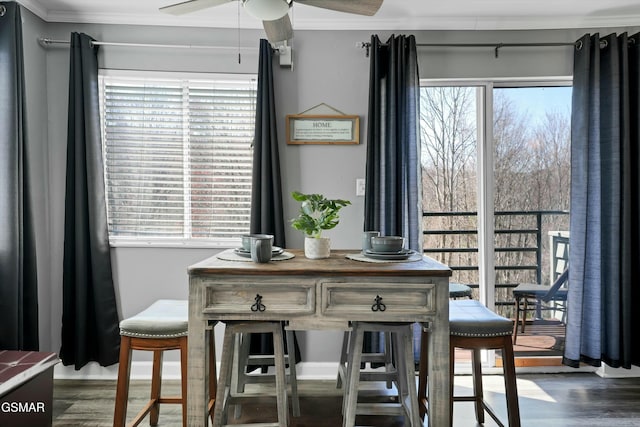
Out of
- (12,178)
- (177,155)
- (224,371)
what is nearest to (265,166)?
(177,155)

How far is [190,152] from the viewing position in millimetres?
2961

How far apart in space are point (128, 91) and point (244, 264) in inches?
75.1

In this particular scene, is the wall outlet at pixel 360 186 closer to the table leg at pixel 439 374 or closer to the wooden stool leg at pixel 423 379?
the wooden stool leg at pixel 423 379

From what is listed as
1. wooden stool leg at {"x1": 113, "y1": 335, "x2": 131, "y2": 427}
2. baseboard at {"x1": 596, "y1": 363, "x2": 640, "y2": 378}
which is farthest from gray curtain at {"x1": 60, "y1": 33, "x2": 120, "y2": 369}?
baseboard at {"x1": 596, "y1": 363, "x2": 640, "y2": 378}

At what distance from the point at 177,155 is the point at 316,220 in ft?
4.96

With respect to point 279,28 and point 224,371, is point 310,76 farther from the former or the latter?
point 224,371

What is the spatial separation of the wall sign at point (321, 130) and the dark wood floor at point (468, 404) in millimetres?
1714

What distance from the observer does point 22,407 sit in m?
1.93

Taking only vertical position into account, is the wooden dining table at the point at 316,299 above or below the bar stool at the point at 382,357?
above

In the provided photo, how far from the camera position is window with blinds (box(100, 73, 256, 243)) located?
2922 millimetres

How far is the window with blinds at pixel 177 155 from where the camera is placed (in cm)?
292

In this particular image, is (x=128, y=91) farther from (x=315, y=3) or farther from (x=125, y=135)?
(x=315, y=3)

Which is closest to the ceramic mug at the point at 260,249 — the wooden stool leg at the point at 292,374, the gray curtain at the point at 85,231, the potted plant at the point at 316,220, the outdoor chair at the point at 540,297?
the potted plant at the point at 316,220

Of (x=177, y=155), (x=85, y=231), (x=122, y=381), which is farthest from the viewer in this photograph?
(x=177, y=155)
